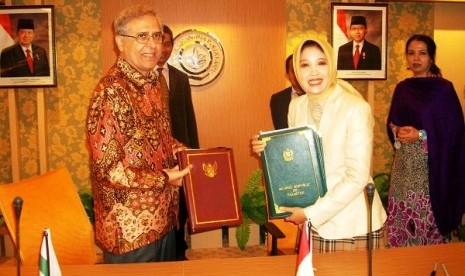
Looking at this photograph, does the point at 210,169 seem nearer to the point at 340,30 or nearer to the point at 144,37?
the point at 144,37

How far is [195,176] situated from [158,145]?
0.80 feet

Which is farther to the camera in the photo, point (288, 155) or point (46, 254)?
point (288, 155)

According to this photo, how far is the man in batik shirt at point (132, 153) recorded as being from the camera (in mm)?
1870

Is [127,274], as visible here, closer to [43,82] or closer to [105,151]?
[105,151]

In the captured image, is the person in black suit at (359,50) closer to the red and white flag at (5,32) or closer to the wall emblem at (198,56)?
the wall emblem at (198,56)

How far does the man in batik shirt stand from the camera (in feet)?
6.14

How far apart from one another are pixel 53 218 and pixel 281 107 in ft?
7.79

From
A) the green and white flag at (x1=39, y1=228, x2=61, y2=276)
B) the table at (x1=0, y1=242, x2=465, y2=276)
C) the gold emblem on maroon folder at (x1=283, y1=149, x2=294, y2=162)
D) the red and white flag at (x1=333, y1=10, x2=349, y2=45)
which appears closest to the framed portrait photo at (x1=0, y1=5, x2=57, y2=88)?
the red and white flag at (x1=333, y1=10, x2=349, y2=45)

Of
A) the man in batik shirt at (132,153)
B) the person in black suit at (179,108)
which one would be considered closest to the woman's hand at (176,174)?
the man in batik shirt at (132,153)

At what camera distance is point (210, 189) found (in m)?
2.16

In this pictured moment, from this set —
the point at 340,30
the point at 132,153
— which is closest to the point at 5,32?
the point at 132,153

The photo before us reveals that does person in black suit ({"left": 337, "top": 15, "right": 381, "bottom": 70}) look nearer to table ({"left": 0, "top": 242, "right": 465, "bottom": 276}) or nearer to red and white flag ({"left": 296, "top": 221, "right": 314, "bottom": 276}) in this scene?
table ({"left": 0, "top": 242, "right": 465, "bottom": 276})

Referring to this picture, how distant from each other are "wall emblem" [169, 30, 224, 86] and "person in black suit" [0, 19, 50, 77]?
1296 mm

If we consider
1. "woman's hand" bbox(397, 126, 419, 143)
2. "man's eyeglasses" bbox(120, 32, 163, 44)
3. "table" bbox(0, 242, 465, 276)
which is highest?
"man's eyeglasses" bbox(120, 32, 163, 44)
